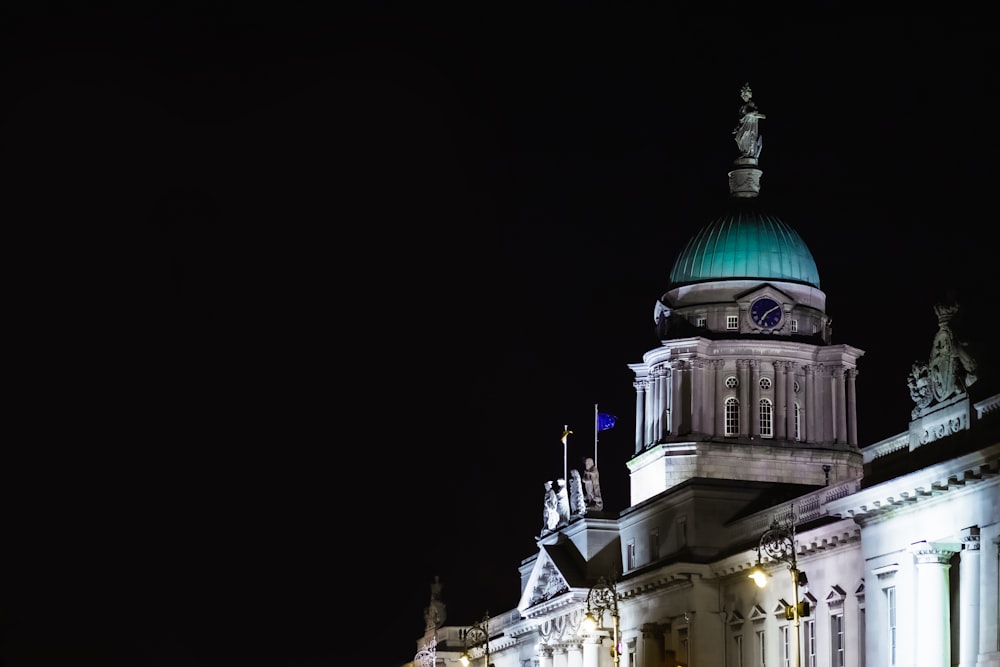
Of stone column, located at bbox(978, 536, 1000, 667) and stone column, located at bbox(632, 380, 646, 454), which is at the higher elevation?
stone column, located at bbox(632, 380, 646, 454)

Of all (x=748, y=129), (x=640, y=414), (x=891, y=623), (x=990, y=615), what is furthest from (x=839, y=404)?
(x=990, y=615)

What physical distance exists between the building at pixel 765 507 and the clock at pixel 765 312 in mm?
111

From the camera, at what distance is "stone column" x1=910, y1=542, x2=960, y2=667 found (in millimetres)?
58266

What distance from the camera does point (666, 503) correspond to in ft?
289

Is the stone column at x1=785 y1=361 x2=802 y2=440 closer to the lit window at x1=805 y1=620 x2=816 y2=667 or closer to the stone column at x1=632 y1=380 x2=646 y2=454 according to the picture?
the stone column at x1=632 y1=380 x2=646 y2=454

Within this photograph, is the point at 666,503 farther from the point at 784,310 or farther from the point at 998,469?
the point at 998,469

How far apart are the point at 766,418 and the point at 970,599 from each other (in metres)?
40.9

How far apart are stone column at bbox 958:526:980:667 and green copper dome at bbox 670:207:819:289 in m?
42.8

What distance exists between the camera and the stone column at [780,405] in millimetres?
96625

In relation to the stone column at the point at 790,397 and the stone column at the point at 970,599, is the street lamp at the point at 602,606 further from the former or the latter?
the stone column at the point at 970,599

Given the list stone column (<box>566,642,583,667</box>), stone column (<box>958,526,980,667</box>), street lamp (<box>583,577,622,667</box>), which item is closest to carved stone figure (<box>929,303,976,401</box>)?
stone column (<box>958,526,980,667</box>)

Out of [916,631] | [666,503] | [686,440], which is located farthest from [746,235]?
[916,631]

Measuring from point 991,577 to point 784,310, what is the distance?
43.9 meters

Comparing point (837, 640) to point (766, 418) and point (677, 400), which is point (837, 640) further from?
point (677, 400)
